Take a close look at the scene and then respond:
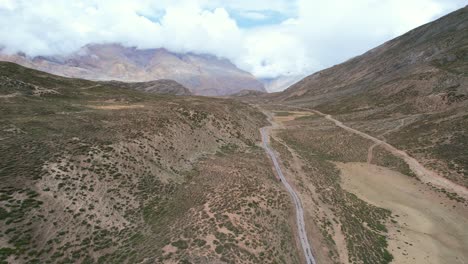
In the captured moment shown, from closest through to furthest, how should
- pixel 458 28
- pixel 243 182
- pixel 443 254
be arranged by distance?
1. pixel 443 254
2. pixel 243 182
3. pixel 458 28

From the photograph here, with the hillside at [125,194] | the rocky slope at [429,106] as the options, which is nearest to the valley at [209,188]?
the hillside at [125,194]

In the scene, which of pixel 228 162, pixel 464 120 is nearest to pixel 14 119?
pixel 228 162

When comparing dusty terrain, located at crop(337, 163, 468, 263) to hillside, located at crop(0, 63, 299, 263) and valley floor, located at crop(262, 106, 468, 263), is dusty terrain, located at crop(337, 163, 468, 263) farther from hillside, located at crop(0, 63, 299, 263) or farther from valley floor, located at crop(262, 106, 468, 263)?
hillside, located at crop(0, 63, 299, 263)

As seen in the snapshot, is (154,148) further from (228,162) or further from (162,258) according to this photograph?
(162,258)

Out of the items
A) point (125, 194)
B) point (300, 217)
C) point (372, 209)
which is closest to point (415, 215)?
point (372, 209)

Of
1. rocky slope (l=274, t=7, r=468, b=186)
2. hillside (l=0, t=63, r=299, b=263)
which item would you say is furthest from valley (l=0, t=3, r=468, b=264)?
rocky slope (l=274, t=7, r=468, b=186)
